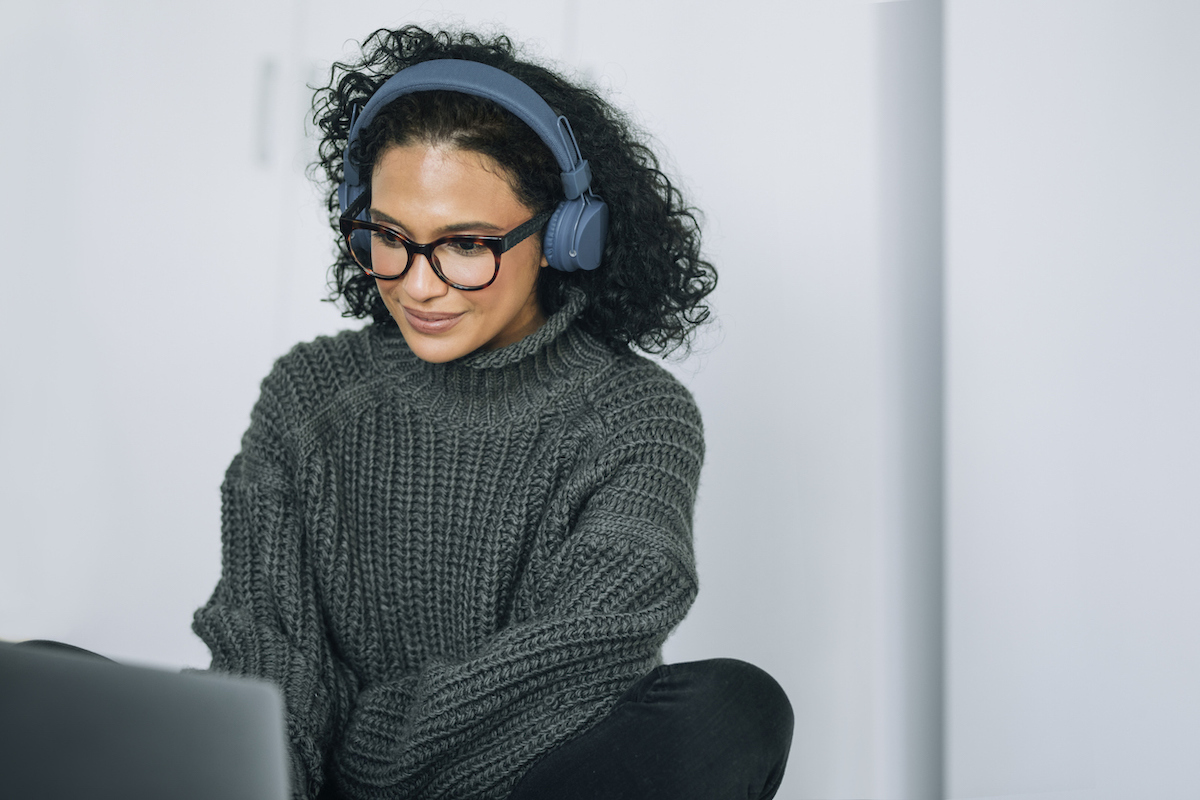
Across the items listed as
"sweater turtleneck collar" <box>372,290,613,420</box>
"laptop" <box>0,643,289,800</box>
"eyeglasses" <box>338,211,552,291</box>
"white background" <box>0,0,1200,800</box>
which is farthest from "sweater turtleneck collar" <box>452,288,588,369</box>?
"laptop" <box>0,643,289,800</box>

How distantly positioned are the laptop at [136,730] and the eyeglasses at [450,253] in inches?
28.1

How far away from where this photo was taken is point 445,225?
1.24 m

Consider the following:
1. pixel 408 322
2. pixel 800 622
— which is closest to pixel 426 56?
pixel 408 322

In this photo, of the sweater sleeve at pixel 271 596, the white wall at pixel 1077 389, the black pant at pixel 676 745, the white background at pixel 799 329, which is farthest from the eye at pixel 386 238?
the white wall at pixel 1077 389

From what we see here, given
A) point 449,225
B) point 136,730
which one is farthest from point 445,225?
point 136,730

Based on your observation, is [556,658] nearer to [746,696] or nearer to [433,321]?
[746,696]

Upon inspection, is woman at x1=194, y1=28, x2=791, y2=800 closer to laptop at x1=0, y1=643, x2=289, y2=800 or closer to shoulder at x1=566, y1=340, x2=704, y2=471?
shoulder at x1=566, y1=340, x2=704, y2=471

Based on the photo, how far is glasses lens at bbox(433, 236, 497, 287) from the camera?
1257 mm

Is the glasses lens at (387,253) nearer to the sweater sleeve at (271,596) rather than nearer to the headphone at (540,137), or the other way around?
the headphone at (540,137)

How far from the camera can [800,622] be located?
6.22ft

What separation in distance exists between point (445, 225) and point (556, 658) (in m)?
0.50

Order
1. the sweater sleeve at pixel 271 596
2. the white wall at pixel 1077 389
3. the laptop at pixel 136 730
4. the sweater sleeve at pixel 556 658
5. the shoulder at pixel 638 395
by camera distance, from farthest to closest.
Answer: the white wall at pixel 1077 389
the shoulder at pixel 638 395
the sweater sleeve at pixel 271 596
the sweater sleeve at pixel 556 658
the laptop at pixel 136 730

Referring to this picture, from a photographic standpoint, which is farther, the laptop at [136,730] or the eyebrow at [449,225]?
the eyebrow at [449,225]

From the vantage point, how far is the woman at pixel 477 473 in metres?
1.14
